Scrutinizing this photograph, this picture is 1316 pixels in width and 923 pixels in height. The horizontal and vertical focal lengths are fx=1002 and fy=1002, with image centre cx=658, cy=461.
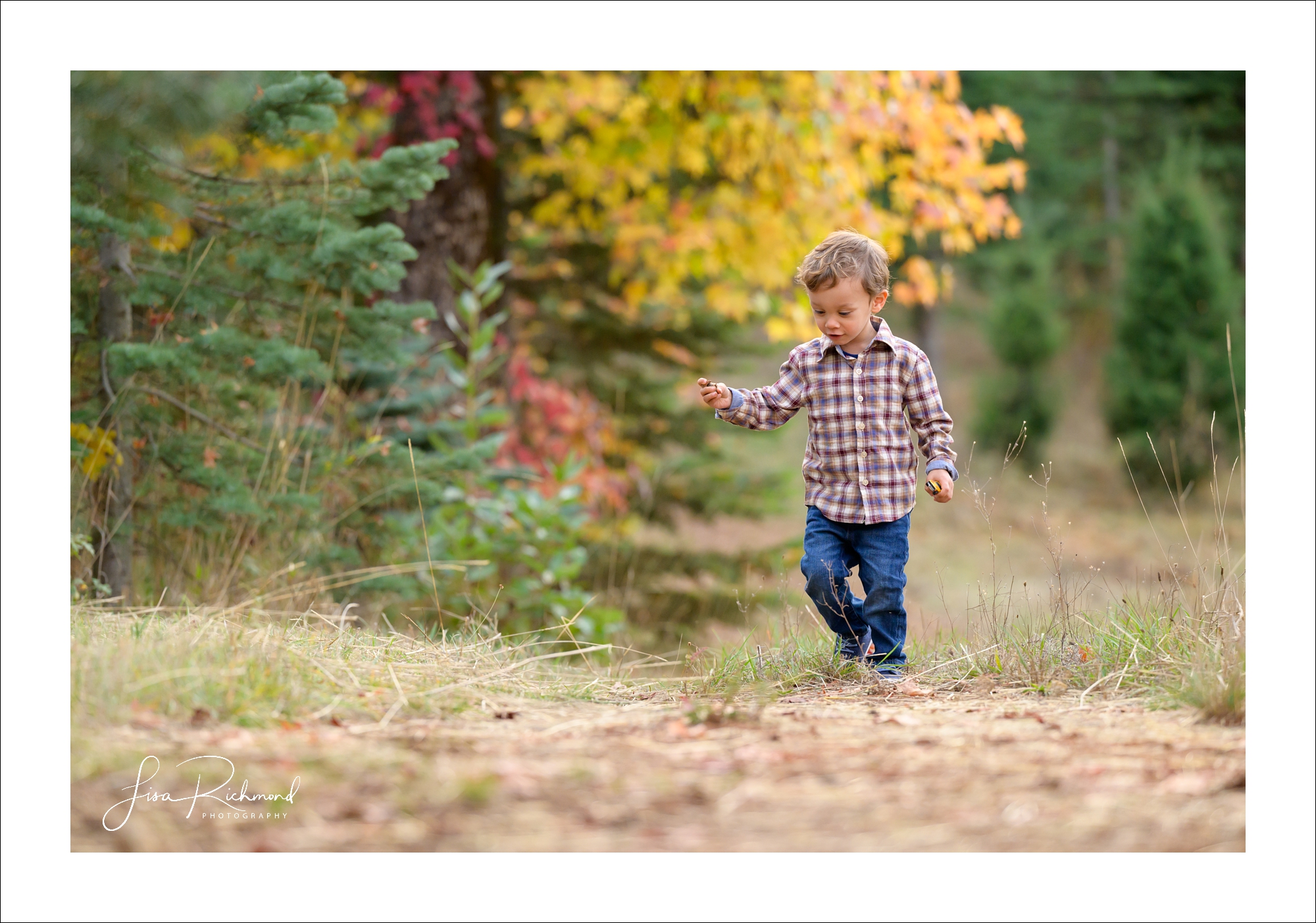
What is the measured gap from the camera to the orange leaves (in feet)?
18.0

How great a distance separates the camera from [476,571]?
4320 millimetres

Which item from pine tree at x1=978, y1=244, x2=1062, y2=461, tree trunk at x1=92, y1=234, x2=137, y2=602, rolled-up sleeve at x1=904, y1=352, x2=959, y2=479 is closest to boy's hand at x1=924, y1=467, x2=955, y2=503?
rolled-up sleeve at x1=904, y1=352, x2=959, y2=479

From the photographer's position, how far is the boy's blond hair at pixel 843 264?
9.42 ft

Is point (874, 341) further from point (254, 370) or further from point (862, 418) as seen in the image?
point (254, 370)

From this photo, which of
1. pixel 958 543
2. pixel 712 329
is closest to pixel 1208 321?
pixel 958 543

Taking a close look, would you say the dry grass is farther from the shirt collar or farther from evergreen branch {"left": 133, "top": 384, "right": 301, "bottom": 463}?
the shirt collar

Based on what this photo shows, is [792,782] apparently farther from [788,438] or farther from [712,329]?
[788,438]

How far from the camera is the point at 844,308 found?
9.59 feet

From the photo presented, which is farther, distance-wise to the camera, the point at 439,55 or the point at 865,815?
the point at 439,55

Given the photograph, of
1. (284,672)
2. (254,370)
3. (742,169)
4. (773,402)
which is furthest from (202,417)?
(742,169)

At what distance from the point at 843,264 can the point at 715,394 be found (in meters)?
0.52

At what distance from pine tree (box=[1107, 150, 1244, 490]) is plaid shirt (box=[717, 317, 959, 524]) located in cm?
1062

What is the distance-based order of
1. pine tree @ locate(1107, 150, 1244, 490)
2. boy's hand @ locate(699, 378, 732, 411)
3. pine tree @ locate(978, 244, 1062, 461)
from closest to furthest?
boy's hand @ locate(699, 378, 732, 411), pine tree @ locate(1107, 150, 1244, 490), pine tree @ locate(978, 244, 1062, 461)

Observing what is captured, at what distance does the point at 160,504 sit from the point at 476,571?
4.15 feet
